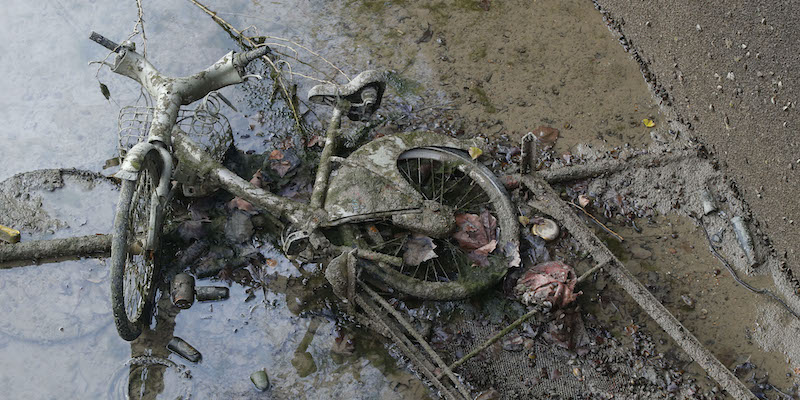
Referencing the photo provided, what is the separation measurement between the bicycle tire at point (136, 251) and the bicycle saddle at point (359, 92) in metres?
1.38

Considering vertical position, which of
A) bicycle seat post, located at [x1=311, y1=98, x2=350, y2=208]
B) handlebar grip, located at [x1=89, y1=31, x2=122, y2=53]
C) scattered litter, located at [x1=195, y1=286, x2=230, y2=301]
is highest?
handlebar grip, located at [x1=89, y1=31, x2=122, y2=53]

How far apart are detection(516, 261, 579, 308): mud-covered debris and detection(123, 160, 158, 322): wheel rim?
2.73 metres

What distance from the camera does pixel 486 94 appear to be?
19.7 feet

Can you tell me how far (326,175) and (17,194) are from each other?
275 cm

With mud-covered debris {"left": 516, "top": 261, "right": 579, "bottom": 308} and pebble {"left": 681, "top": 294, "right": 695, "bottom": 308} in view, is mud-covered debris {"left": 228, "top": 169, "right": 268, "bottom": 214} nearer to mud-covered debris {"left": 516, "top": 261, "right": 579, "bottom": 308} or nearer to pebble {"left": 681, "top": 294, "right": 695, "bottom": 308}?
mud-covered debris {"left": 516, "top": 261, "right": 579, "bottom": 308}

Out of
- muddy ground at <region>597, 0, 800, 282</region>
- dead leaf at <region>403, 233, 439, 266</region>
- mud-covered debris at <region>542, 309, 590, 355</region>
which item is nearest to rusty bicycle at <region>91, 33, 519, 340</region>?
dead leaf at <region>403, 233, 439, 266</region>

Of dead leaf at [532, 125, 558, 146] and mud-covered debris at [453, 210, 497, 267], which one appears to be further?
dead leaf at [532, 125, 558, 146]

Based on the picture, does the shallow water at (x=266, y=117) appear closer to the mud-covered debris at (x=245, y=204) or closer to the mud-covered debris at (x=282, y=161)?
the mud-covered debris at (x=282, y=161)

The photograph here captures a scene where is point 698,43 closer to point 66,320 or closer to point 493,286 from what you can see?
point 493,286

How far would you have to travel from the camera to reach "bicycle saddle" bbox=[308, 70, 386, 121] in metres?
5.07

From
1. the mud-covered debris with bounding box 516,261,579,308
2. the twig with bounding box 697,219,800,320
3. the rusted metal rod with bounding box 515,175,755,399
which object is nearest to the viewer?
the rusted metal rod with bounding box 515,175,755,399

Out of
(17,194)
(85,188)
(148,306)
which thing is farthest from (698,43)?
(17,194)

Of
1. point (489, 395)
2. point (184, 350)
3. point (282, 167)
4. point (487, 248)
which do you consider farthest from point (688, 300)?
point (184, 350)

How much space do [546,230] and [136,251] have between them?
308cm
